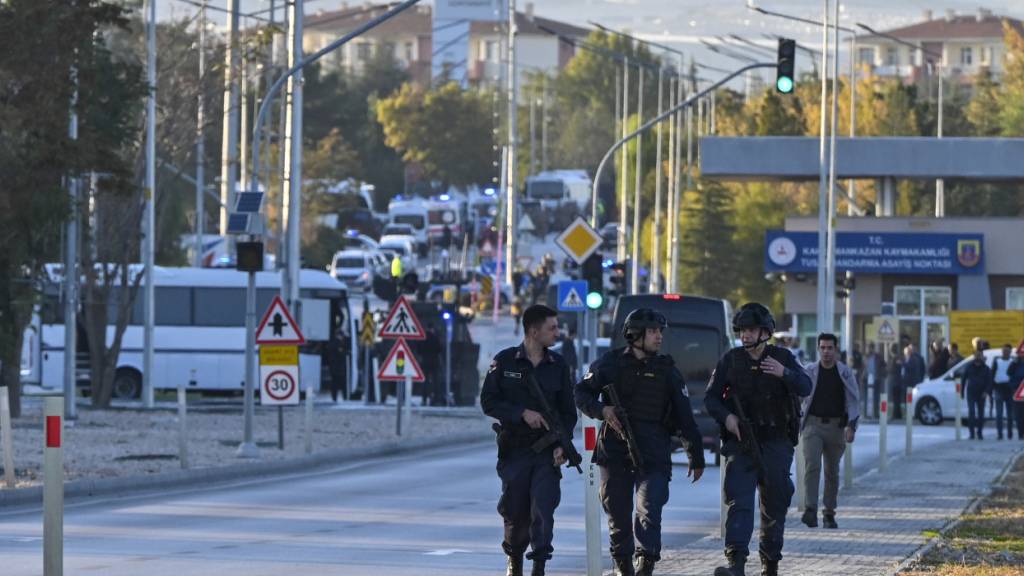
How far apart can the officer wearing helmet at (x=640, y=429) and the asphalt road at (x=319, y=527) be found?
2.55 metres

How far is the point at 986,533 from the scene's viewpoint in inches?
712

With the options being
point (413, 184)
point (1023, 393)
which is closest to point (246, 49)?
point (1023, 393)

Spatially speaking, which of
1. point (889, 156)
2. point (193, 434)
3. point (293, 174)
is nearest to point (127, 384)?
point (293, 174)

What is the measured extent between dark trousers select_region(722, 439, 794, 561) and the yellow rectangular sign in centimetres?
1503

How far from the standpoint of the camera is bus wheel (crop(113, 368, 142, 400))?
49.9 meters

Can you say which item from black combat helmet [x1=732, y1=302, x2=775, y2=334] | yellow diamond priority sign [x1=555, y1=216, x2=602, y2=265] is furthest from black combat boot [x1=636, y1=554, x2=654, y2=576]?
yellow diamond priority sign [x1=555, y1=216, x2=602, y2=265]

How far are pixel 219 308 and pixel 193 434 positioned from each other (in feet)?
64.0

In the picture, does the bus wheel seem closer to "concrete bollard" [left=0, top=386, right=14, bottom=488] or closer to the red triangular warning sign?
the red triangular warning sign

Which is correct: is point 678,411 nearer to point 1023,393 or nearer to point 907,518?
point 907,518

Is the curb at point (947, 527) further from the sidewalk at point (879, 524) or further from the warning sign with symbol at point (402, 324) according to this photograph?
the warning sign with symbol at point (402, 324)

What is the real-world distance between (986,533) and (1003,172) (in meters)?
48.0

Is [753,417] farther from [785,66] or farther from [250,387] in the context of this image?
[785,66]

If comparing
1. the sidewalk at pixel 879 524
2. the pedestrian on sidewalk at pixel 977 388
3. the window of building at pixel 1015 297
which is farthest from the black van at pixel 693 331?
the window of building at pixel 1015 297

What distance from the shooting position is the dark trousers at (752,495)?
517 inches
